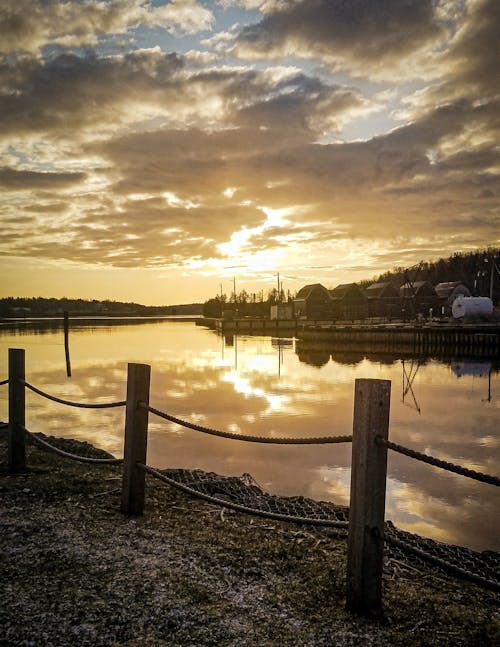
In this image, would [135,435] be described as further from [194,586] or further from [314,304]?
[314,304]

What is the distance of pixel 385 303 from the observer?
82500 mm

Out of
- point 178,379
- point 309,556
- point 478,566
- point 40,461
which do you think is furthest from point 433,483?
point 178,379

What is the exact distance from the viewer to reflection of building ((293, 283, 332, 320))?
281 feet

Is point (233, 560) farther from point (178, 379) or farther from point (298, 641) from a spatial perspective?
point (178, 379)

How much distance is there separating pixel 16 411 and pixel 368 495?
5303 millimetres

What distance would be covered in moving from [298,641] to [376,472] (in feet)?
3.81

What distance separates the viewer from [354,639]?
3.02 meters

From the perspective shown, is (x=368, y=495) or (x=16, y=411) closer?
(x=368, y=495)

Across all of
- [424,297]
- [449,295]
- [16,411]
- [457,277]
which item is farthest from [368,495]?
[457,277]

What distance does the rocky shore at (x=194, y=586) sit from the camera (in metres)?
3.10

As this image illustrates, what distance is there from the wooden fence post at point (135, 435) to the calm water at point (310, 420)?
5.35 meters

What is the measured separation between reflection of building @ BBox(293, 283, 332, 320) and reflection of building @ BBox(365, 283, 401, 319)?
7629 mm

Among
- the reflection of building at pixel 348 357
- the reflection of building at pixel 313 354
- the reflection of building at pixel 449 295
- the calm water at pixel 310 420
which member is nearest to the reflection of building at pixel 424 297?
the reflection of building at pixel 449 295

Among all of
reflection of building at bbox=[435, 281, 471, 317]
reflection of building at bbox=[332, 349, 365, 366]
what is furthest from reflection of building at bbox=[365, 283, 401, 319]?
reflection of building at bbox=[332, 349, 365, 366]
